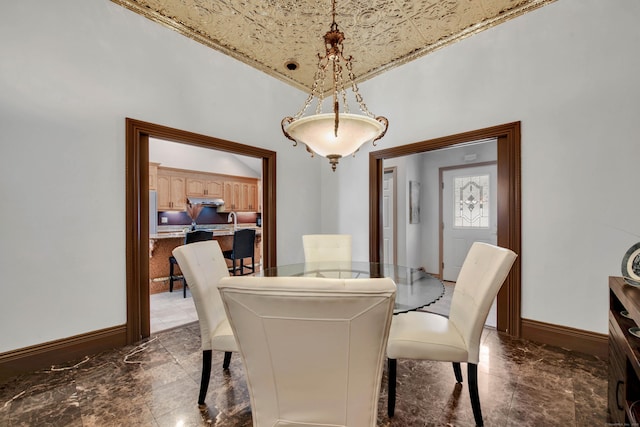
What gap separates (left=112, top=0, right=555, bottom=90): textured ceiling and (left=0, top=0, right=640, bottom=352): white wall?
6.0 inches

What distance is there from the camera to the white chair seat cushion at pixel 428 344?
1.45 meters

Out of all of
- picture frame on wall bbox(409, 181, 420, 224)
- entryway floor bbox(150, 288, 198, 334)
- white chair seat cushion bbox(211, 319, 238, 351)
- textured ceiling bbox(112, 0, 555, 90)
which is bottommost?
entryway floor bbox(150, 288, 198, 334)

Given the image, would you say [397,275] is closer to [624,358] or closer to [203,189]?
[624,358]

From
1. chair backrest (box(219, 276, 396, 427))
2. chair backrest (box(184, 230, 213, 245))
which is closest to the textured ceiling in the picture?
chair backrest (box(184, 230, 213, 245))

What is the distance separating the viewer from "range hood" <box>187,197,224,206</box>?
677 cm

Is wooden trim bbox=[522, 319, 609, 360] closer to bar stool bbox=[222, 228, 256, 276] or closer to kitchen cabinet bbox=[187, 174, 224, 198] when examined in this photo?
bar stool bbox=[222, 228, 256, 276]

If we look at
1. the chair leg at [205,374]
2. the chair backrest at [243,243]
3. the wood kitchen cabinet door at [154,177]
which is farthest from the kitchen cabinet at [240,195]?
the chair leg at [205,374]

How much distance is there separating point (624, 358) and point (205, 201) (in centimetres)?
726

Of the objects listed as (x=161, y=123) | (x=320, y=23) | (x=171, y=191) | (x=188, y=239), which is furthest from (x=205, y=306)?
(x=171, y=191)

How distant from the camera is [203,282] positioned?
1.63 m

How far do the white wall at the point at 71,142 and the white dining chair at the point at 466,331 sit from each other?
234cm

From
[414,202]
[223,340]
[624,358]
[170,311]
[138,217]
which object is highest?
[414,202]

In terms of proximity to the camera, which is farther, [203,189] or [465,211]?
[203,189]

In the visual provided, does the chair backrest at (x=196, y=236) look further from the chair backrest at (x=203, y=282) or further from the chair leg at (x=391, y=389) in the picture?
the chair leg at (x=391, y=389)
